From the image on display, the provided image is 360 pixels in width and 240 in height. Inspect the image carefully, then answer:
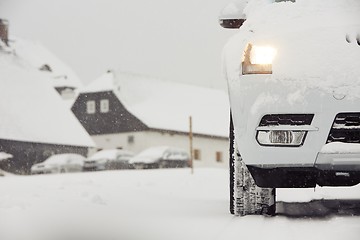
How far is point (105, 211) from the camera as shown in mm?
4926

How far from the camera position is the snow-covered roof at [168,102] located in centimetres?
4981

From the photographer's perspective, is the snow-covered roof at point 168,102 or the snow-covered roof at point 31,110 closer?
the snow-covered roof at point 31,110

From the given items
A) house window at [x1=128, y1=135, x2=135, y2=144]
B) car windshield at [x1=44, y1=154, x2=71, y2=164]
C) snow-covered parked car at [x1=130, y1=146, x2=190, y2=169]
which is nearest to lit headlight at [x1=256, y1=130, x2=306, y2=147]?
car windshield at [x1=44, y1=154, x2=71, y2=164]

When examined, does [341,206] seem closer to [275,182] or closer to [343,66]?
[275,182]

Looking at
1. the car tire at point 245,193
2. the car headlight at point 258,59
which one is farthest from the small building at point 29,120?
the car headlight at point 258,59

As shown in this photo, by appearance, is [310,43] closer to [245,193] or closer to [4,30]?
[245,193]

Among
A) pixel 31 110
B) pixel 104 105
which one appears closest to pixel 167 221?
pixel 31 110

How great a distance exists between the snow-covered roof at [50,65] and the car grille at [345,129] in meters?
58.4

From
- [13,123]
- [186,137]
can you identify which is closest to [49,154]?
[13,123]

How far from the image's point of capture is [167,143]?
4759 centimetres

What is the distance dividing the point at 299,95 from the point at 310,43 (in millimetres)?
340

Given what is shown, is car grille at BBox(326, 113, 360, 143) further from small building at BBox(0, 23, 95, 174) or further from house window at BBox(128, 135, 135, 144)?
house window at BBox(128, 135, 135, 144)

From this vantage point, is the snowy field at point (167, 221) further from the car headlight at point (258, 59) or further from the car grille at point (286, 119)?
the car headlight at point (258, 59)

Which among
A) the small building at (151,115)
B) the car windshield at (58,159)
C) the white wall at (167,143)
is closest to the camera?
the car windshield at (58,159)
